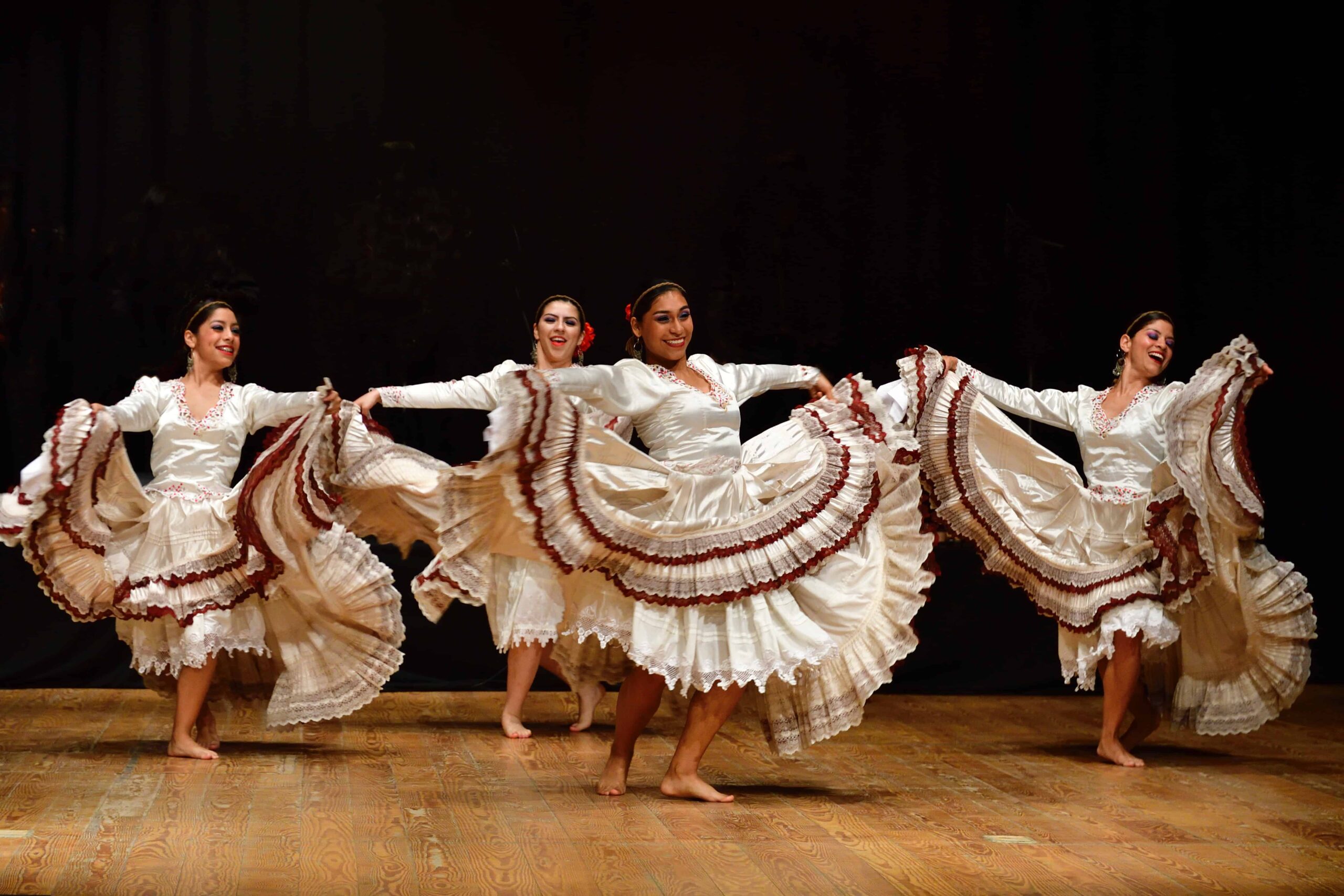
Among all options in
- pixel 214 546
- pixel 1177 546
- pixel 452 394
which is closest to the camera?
pixel 214 546

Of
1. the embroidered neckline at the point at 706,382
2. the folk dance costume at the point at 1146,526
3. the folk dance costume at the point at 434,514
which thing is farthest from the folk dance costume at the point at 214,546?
the folk dance costume at the point at 1146,526

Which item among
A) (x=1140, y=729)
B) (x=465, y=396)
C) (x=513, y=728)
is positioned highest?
(x=465, y=396)

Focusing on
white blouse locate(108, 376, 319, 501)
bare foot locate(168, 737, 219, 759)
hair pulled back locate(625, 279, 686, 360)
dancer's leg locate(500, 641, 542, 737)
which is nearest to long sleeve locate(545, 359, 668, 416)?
hair pulled back locate(625, 279, 686, 360)

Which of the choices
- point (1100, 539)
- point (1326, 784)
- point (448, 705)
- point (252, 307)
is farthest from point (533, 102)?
point (1326, 784)

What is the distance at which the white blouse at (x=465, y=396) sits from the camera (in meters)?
4.68

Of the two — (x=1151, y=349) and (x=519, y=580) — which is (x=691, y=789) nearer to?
(x=519, y=580)

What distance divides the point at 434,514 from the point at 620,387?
57.4 inches

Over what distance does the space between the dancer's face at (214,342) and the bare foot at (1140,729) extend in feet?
9.74

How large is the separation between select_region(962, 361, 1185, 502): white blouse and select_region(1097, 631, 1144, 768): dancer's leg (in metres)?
0.45

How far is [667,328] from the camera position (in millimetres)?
3994

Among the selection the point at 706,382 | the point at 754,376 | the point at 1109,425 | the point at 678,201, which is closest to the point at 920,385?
the point at 1109,425

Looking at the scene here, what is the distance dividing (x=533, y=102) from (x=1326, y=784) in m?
3.81

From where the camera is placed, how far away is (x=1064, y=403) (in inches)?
195

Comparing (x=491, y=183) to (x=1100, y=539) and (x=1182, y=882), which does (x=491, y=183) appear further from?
(x=1182, y=882)
